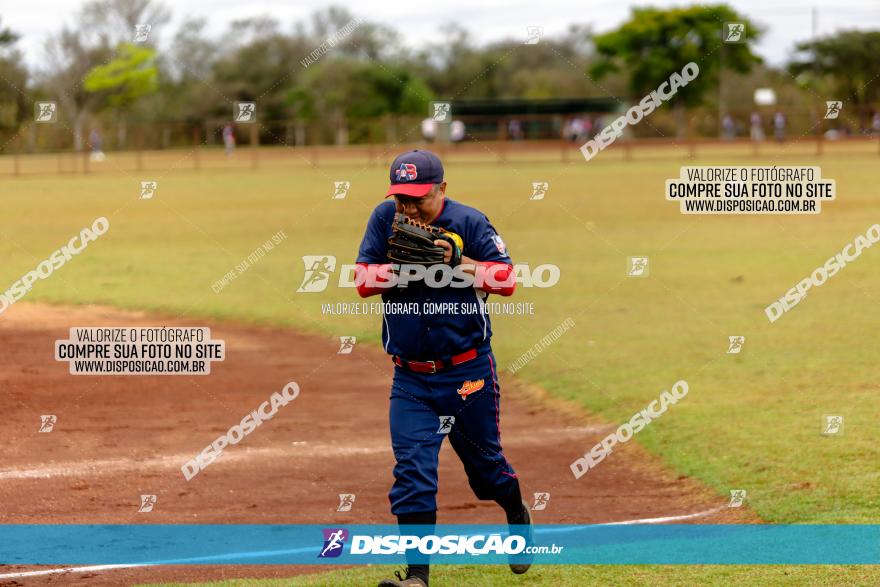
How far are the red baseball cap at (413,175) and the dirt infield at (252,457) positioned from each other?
230 centimetres

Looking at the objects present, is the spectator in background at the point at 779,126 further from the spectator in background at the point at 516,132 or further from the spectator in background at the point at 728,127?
the spectator in background at the point at 516,132

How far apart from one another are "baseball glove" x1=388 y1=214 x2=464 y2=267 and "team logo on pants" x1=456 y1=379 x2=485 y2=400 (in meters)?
0.62

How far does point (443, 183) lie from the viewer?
607 centimetres

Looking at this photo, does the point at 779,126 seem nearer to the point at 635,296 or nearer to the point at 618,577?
the point at 635,296

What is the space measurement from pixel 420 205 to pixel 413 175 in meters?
0.17

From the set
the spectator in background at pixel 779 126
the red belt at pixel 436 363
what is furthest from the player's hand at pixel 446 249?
the spectator in background at pixel 779 126

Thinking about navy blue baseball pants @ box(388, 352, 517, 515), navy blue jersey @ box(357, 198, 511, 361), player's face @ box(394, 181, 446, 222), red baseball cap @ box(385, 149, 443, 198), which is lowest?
navy blue baseball pants @ box(388, 352, 517, 515)

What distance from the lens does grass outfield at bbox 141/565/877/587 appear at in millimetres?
6043

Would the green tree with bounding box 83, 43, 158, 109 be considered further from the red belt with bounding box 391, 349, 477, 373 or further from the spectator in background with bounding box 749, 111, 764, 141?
the red belt with bounding box 391, 349, 477, 373

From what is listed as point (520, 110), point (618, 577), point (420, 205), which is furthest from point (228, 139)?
point (618, 577)

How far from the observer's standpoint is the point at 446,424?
19.9 ft

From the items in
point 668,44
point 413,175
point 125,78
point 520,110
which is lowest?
point 413,175

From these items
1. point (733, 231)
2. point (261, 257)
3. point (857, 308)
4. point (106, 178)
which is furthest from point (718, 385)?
point (106, 178)

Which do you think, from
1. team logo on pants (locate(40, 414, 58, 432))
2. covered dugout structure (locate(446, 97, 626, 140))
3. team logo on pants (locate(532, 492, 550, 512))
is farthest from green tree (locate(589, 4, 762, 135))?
team logo on pants (locate(532, 492, 550, 512))
